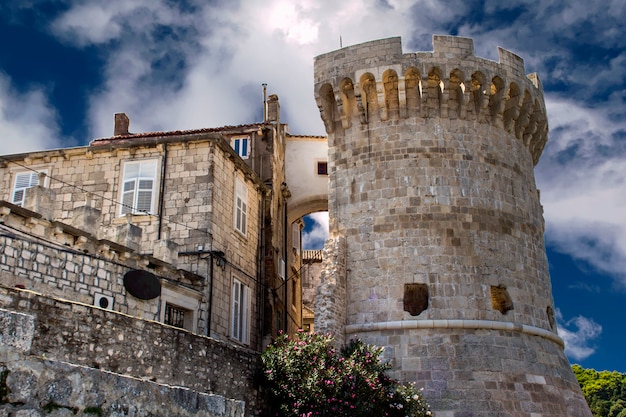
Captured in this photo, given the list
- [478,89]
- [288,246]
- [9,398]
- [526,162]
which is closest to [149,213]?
[288,246]

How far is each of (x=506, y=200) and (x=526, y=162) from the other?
2134mm

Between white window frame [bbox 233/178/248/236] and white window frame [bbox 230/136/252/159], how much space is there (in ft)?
6.73

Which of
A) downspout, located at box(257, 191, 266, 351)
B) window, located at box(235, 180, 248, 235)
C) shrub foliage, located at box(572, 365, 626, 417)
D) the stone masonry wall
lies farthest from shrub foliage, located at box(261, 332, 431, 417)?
shrub foliage, located at box(572, 365, 626, 417)

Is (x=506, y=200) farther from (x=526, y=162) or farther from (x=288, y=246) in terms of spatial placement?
(x=288, y=246)

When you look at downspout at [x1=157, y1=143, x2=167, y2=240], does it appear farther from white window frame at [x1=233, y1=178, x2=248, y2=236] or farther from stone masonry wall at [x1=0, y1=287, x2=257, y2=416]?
stone masonry wall at [x1=0, y1=287, x2=257, y2=416]

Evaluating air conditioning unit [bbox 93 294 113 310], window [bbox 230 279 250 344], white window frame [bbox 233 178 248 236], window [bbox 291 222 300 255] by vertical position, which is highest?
window [bbox 291 222 300 255]

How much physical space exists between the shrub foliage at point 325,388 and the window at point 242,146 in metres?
8.79

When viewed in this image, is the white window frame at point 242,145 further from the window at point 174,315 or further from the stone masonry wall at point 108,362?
the stone masonry wall at point 108,362

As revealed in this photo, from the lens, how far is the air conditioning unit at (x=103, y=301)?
13.1m

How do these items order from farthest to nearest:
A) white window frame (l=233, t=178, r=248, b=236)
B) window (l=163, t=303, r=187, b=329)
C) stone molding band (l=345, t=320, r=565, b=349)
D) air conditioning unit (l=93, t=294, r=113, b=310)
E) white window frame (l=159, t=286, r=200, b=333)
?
white window frame (l=233, t=178, r=248, b=236)
stone molding band (l=345, t=320, r=565, b=349)
window (l=163, t=303, r=187, b=329)
white window frame (l=159, t=286, r=200, b=333)
air conditioning unit (l=93, t=294, r=113, b=310)

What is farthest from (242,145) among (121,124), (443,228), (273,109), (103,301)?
(103,301)

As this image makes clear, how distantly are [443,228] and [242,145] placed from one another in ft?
26.4

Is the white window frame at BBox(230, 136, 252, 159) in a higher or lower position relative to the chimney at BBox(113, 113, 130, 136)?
lower

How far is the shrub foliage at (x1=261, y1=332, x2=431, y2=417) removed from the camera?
13.3 metres
